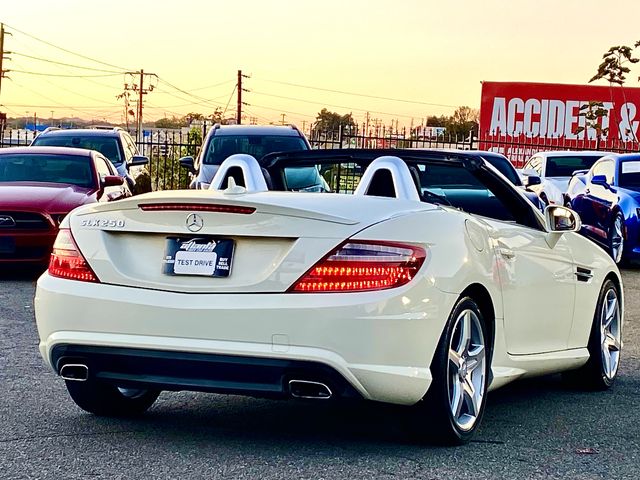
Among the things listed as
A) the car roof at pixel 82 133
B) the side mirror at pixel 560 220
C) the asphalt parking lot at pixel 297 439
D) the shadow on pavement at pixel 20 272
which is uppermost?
the car roof at pixel 82 133

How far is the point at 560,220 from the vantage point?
6418 mm

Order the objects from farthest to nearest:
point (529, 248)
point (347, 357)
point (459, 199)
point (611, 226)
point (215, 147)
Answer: point (215, 147) < point (611, 226) < point (459, 199) < point (529, 248) < point (347, 357)

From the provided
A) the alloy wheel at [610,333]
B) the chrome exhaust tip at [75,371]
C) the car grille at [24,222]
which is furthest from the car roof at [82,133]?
the chrome exhaust tip at [75,371]

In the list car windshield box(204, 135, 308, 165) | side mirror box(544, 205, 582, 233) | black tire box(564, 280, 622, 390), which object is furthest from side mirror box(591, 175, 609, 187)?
side mirror box(544, 205, 582, 233)

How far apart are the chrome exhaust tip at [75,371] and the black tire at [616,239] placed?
11.2m

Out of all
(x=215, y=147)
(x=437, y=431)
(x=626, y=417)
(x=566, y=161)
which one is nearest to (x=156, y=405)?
(x=437, y=431)

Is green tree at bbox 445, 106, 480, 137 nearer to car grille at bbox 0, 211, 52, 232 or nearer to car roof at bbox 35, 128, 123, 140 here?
car roof at bbox 35, 128, 123, 140

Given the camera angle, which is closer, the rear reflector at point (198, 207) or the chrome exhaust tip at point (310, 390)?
the chrome exhaust tip at point (310, 390)

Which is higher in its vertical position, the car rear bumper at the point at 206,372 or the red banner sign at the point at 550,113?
the red banner sign at the point at 550,113

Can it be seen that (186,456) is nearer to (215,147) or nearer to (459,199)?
(459,199)

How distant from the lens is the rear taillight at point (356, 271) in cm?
473

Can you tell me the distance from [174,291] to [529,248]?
6.70 ft

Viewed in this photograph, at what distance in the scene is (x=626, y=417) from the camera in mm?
6129

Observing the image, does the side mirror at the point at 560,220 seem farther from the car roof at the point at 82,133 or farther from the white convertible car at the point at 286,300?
the car roof at the point at 82,133
